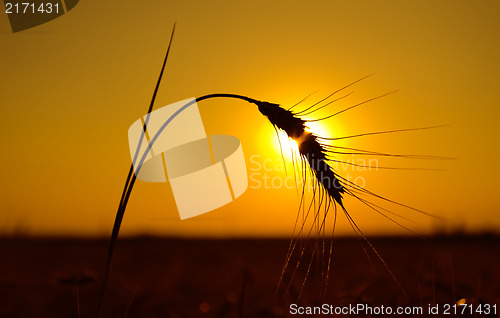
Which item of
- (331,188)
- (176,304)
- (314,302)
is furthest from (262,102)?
(176,304)

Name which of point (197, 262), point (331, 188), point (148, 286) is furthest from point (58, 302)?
point (331, 188)

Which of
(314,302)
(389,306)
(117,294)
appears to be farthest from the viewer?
(117,294)

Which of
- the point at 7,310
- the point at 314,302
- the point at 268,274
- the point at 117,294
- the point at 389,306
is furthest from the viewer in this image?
the point at 268,274

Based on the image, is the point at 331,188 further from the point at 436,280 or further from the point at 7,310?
the point at 7,310

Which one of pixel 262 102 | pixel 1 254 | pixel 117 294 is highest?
pixel 262 102

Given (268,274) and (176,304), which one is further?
(268,274)

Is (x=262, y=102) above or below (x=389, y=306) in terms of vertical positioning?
above

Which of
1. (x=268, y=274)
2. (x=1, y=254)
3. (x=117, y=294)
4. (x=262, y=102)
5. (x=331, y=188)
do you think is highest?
(x=262, y=102)

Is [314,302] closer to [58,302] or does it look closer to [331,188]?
[331,188]

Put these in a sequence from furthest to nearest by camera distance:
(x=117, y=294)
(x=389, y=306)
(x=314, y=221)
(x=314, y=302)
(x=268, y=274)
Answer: (x=268, y=274)
(x=117, y=294)
(x=389, y=306)
(x=314, y=302)
(x=314, y=221)
